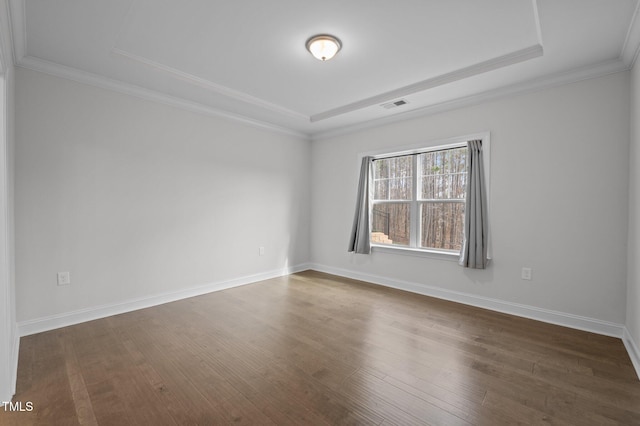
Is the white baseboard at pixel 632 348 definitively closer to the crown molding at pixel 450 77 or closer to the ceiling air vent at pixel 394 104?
the crown molding at pixel 450 77

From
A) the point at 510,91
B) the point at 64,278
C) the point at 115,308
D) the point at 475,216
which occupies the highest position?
the point at 510,91

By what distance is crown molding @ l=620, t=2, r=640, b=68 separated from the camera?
2.13 meters

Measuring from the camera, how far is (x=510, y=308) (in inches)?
132

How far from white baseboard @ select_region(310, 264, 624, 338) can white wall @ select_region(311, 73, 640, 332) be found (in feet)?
0.14

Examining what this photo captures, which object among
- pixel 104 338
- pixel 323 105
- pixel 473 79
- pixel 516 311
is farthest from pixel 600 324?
pixel 104 338

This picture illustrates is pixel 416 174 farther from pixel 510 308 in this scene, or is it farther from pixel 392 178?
pixel 510 308

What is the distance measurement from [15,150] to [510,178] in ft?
16.3

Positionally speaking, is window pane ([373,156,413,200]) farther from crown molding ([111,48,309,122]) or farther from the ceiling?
crown molding ([111,48,309,122])

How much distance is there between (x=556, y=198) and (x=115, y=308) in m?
4.86

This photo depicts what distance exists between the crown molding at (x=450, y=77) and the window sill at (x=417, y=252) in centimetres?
206

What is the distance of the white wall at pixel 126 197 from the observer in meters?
2.78

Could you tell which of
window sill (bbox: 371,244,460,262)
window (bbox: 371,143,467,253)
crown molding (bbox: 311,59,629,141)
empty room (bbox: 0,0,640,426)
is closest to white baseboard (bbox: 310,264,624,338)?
empty room (bbox: 0,0,640,426)

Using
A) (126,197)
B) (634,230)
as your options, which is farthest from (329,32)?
(634,230)

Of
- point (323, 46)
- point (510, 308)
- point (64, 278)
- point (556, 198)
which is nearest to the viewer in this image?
point (323, 46)
